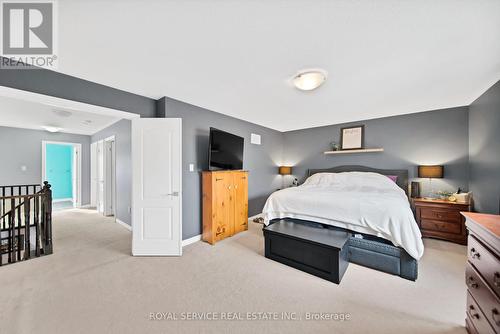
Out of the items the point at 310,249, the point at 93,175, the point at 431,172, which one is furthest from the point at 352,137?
the point at 93,175

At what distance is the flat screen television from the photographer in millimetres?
3225

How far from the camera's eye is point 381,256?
233 cm

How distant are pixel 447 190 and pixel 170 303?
511 cm

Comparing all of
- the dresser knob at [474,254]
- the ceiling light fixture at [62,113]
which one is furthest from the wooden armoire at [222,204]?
the ceiling light fixture at [62,113]

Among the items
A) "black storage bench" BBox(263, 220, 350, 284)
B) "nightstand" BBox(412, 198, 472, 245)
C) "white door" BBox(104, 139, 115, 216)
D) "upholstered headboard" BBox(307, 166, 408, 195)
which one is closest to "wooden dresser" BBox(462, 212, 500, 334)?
"black storage bench" BBox(263, 220, 350, 284)

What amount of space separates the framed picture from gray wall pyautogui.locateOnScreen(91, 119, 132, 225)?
5.01m

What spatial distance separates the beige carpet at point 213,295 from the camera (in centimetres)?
157

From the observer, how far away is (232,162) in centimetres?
374

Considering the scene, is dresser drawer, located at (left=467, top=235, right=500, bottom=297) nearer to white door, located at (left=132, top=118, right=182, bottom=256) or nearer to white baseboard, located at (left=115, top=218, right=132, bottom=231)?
white door, located at (left=132, top=118, right=182, bottom=256)

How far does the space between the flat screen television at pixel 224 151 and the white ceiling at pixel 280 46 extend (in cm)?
69

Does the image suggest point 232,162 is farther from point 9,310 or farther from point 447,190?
point 447,190

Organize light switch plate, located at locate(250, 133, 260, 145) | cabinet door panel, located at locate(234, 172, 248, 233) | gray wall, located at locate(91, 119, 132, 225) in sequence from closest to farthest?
cabinet door panel, located at locate(234, 172, 248, 233)
gray wall, located at locate(91, 119, 132, 225)
light switch plate, located at locate(250, 133, 260, 145)

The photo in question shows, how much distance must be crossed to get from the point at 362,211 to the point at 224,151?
240 centimetres

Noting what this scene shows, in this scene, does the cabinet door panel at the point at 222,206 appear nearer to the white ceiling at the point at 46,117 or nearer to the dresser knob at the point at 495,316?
the white ceiling at the point at 46,117
